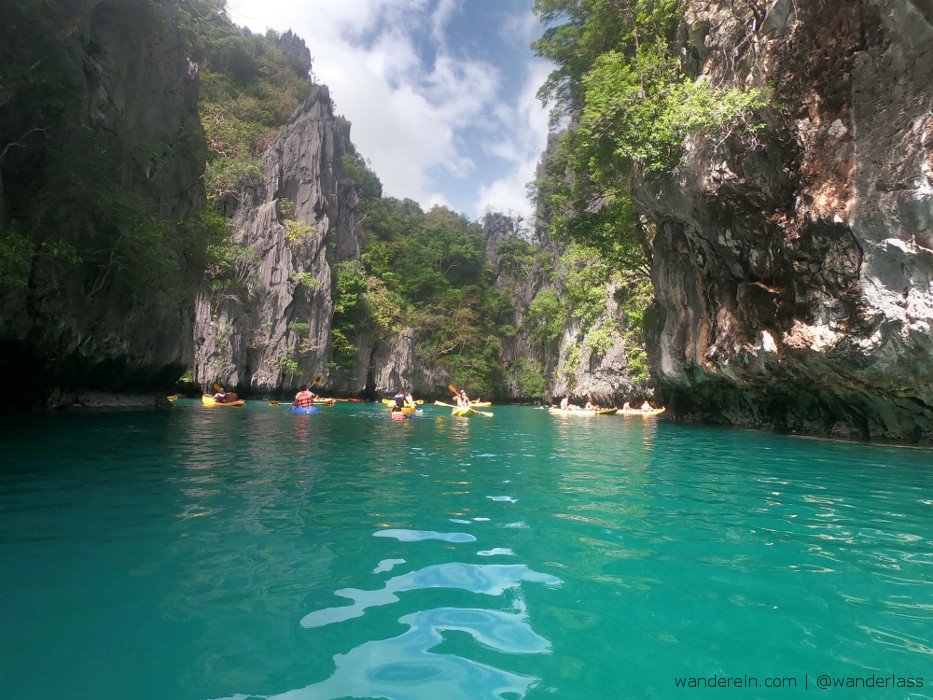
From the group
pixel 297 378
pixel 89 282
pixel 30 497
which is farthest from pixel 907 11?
pixel 297 378

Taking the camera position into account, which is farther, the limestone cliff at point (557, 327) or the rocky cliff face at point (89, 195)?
the limestone cliff at point (557, 327)

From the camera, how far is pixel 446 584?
2805 millimetres

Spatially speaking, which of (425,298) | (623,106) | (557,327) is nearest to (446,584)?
(623,106)

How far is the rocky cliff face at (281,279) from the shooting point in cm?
2658

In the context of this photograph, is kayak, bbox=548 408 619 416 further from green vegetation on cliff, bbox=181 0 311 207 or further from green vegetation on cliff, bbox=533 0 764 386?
green vegetation on cliff, bbox=181 0 311 207

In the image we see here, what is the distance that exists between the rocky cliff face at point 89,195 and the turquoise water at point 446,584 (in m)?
6.52

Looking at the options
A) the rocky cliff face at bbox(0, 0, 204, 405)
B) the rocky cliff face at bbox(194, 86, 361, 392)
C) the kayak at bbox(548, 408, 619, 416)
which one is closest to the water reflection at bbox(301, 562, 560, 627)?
the rocky cliff face at bbox(0, 0, 204, 405)

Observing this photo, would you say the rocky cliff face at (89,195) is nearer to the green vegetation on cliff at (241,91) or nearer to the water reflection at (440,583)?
the water reflection at (440,583)

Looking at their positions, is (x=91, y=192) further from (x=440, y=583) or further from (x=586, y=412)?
(x=586, y=412)

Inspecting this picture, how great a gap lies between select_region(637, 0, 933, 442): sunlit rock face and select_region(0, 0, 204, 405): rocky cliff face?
13.0 metres

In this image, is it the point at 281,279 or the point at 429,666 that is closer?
the point at 429,666

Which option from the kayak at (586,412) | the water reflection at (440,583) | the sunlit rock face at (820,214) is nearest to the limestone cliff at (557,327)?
the kayak at (586,412)

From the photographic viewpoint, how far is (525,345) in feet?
143

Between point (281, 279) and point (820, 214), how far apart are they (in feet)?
86.1
